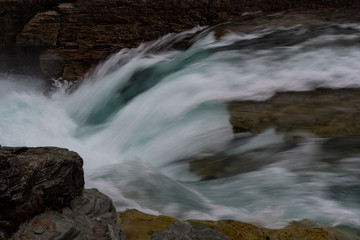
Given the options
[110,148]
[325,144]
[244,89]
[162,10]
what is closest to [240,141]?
[325,144]

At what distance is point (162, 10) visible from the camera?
1028 centimetres

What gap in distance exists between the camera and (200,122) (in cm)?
586

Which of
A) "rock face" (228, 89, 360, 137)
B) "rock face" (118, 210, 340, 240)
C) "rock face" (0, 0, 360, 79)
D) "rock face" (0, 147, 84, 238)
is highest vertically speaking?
"rock face" (0, 0, 360, 79)

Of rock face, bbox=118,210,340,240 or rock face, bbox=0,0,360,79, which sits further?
rock face, bbox=0,0,360,79

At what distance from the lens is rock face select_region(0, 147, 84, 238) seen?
2562 millimetres

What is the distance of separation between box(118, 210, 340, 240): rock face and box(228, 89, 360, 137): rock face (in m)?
2.08

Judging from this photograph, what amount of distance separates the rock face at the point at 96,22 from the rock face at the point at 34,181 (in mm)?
7750

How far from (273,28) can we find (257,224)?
6700 mm

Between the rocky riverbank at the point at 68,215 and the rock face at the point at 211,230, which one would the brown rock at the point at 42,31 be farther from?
the rock face at the point at 211,230

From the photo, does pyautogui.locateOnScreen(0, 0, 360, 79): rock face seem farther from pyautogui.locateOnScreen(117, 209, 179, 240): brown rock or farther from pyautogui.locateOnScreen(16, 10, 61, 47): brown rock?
pyautogui.locateOnScreen(117, 209, 179, 240): brown rock

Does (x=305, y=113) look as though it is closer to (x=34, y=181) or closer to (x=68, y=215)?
(x=68, y=215)

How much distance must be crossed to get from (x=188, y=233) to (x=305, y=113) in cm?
319

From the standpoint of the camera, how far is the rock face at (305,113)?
4988 mm

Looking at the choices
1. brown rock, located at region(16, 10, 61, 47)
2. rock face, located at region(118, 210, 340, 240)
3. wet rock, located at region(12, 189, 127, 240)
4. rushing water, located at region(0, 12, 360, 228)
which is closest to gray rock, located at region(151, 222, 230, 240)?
rock face, located at region(118, 210, 340, 240)
